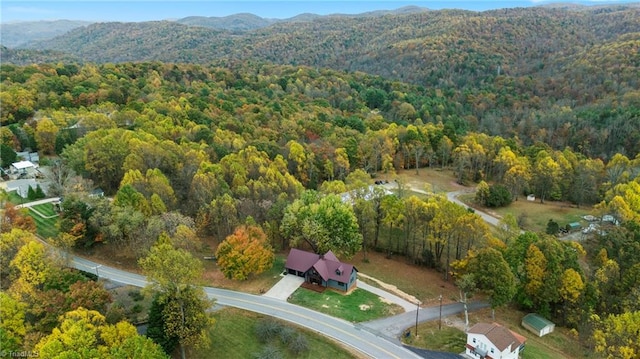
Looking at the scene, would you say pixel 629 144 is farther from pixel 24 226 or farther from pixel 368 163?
pixel 24 226

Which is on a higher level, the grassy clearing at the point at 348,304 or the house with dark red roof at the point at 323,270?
the house with dark red roof at the point at 323,270

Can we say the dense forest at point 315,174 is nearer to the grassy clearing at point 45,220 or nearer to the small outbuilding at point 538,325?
the small outbuilding at point 538,325

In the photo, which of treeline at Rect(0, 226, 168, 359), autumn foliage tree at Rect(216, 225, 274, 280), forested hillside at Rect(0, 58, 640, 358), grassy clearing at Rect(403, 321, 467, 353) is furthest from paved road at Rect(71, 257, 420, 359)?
treeline at Rect(0, 226, 168, 359)

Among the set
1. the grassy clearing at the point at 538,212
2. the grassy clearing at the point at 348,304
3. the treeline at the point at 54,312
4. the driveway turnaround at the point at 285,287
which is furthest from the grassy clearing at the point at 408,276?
the treeline at the point at 54,312

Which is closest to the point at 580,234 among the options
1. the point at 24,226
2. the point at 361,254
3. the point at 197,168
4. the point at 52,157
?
the point at 361,254

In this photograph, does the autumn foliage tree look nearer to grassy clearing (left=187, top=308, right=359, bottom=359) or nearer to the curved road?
the curved road
